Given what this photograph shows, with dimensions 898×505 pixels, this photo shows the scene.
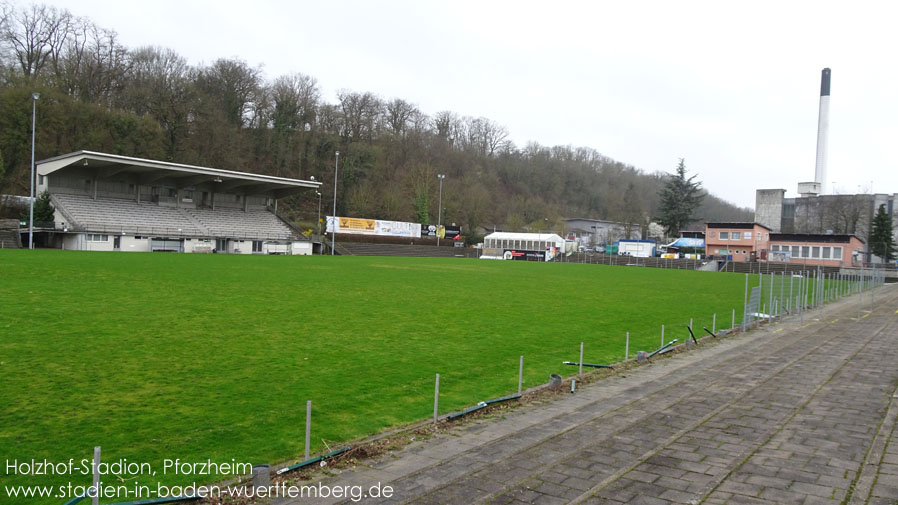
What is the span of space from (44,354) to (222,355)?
3074 mm

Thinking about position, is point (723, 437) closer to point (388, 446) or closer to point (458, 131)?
point (388, 446)

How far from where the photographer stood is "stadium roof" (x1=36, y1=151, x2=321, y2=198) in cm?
5181

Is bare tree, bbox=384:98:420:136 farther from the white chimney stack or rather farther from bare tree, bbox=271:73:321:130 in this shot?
the white chimney stack

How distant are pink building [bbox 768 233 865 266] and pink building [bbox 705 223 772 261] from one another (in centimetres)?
177

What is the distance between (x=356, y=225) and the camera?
73.9 meters

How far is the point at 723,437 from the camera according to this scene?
7605mm

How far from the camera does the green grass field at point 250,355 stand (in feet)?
23.3

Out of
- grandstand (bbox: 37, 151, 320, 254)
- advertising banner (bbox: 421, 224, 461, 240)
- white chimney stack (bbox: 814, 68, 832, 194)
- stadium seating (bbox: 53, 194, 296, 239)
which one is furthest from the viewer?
white chimney stack (bbox: 814, 68, 832, 194)

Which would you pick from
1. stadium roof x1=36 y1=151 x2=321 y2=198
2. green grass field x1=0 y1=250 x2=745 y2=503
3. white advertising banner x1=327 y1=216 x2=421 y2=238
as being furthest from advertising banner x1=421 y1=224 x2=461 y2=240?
green grass field x1=0 y1=250 x2=745 y2=503

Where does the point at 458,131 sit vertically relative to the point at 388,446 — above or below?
above

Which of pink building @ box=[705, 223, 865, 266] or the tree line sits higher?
the tree line

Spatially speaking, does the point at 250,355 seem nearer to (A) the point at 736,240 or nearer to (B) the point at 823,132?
(A) the point at 736,240

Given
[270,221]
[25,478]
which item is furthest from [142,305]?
[270,221]

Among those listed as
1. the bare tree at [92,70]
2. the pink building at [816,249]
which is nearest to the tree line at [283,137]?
the bare tree at [92,70]
